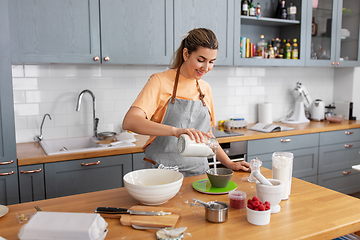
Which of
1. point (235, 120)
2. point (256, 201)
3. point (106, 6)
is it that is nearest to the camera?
point (256, 201)

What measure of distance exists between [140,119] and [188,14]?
1696 mm

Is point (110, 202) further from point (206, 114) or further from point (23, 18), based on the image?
point (23, 18)

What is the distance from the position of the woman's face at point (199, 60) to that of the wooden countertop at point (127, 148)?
1035 millimetres

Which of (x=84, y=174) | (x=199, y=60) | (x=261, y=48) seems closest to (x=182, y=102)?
(x=199, y=60)

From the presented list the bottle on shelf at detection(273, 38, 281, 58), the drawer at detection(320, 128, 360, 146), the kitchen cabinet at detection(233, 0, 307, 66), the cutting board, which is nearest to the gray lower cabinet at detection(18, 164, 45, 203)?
the cutting board

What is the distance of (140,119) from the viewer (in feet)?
5.90

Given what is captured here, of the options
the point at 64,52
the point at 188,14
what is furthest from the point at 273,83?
the point at 64,52

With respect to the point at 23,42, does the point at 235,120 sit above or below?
below

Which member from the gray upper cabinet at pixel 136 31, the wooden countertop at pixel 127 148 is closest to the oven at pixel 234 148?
the wooden countertop at pixel 127 148

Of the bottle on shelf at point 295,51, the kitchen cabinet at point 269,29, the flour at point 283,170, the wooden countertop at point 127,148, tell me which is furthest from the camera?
the bottle on shelf at point 295,51

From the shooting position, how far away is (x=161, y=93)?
6.56 ft

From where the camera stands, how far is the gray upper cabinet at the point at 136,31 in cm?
283

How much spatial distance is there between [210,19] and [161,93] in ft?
5.14

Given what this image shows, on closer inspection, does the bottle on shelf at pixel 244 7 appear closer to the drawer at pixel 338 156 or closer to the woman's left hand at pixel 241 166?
the drawer at pixel 338 156
